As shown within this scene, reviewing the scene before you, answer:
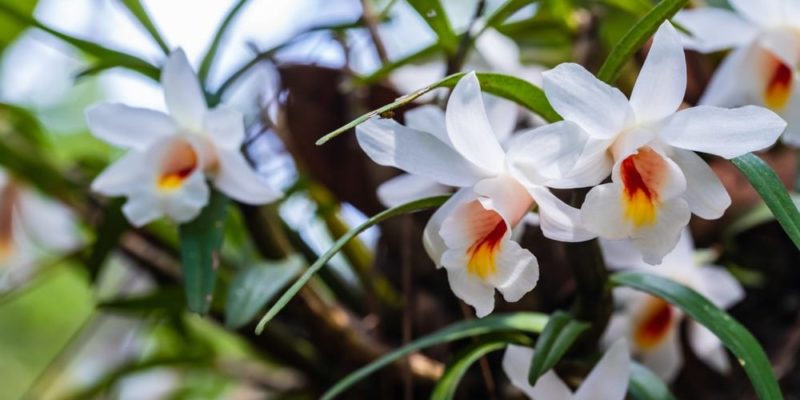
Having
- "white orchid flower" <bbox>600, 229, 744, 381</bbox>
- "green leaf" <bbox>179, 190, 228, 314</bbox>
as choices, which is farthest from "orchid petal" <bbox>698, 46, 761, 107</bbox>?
"green leaf" <bbox>179, 190, 228, 314</bbox>

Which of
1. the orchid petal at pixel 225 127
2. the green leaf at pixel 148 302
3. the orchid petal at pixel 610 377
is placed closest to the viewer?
the orchid petal at pixel 610 377

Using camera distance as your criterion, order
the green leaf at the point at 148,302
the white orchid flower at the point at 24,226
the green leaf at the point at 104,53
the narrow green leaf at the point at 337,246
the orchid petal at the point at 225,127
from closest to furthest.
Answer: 1. the narrow green leaf at the point at 337,246
2. the orchid petal at the point at 225,127
3. the green leaf at the point at 104,53
4. the green leaf at the point at 148,302
5. the white orchid flower at the point at 24,226

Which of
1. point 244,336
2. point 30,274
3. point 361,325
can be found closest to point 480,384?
point 361,325

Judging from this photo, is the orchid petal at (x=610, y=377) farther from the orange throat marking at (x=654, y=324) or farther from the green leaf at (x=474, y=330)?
the orange throat marking at (x=654, y=324)

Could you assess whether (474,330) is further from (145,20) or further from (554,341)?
(145,20)

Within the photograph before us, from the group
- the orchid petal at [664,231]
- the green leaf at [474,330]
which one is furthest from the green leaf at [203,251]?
the orchid petal at [664,231]

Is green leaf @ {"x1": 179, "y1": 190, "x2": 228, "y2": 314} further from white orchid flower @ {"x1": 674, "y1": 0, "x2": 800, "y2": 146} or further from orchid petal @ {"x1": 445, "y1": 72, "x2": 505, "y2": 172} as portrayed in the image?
white orchid flower @ {"x1": 674, "y1": 0, "x2": 800, "y2": 146}

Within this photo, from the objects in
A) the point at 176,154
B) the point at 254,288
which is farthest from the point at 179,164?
the point at 254,288
